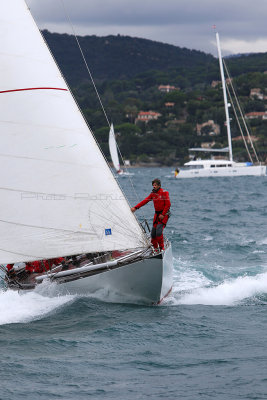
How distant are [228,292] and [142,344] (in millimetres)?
3753

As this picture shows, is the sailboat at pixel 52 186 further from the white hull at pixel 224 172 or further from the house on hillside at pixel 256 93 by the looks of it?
the house on hillside at pixel 256 93

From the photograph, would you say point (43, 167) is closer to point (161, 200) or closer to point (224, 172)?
point (161, 200)

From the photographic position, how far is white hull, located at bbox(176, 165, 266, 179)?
75.4 metres

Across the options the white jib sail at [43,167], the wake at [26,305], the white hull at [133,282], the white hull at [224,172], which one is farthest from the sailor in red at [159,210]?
the white hull at [224,172]

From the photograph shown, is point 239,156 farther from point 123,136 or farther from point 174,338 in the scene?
point 174,338

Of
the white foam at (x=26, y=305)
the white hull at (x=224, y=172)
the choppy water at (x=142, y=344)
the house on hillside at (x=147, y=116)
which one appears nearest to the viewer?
the choppy water at (x=142, y=344)

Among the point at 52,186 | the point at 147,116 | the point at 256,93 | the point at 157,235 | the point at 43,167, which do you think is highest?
the point at 256,93

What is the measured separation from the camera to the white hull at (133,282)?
38.8 ft

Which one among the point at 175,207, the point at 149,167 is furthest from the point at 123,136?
the point at 175,207

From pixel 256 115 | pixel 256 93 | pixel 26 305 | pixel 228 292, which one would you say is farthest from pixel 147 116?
pixel 26 305

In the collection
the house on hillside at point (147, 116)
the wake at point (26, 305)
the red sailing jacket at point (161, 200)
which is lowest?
the wake at point (26, 305)

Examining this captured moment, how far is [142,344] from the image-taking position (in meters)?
10.3

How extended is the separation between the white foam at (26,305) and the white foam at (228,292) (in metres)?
2.08

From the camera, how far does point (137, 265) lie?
1177 cm
